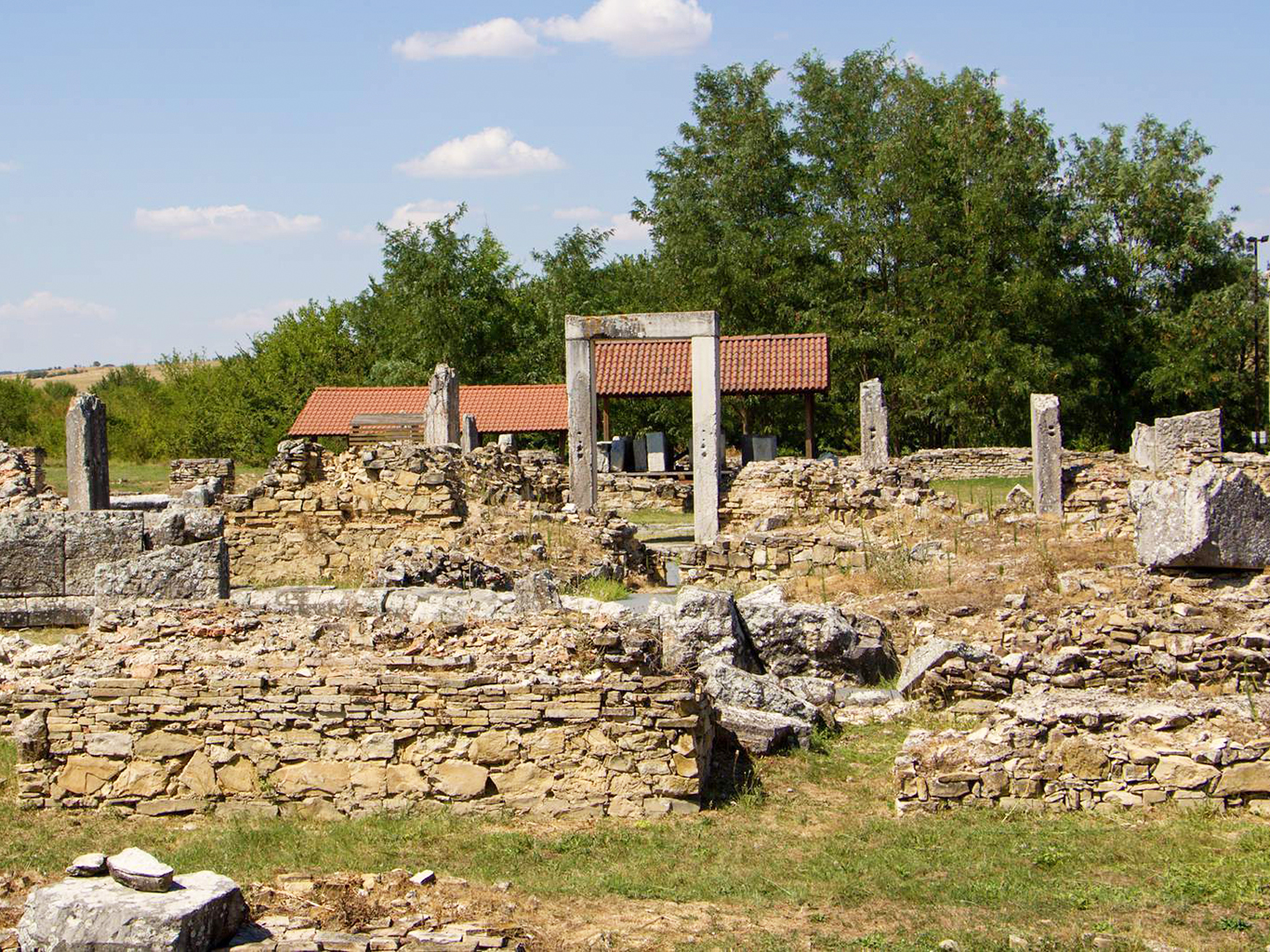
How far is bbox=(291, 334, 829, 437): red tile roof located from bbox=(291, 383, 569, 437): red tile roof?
0.9 inches

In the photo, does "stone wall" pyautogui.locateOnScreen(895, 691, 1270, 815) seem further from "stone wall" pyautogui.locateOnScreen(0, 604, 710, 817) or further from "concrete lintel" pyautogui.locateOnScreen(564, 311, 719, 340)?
"concrete lintel" pyautogui.locateOnScreen(564, 311, 719, 340)

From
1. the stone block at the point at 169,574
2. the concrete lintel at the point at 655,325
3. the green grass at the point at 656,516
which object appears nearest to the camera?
the stone block at the point at 169,574

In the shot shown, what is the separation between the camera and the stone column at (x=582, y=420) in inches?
840

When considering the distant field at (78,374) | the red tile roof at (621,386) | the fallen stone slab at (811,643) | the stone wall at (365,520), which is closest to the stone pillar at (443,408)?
the stone wall at (365,520)

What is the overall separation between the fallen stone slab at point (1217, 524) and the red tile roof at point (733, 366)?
18.7 metres

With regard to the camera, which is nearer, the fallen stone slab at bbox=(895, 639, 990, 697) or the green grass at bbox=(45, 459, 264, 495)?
the fallen stone slab at bbox=(895, 639, 990, 697)

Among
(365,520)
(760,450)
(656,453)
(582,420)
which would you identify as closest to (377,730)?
(365,520)

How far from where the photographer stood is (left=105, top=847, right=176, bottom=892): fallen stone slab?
217 inches

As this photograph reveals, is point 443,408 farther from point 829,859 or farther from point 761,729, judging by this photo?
point 829,859

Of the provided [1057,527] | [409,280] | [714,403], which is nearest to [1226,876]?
[1057,527]

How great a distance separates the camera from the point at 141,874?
18.1 ft

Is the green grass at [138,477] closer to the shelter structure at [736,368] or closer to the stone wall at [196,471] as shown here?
the stone wall at [196,471]

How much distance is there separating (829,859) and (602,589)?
7925mm

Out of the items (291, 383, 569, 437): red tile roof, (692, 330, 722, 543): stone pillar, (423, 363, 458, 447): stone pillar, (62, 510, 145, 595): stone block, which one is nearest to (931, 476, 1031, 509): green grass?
(692, 330, 722, 543): stone pillar
